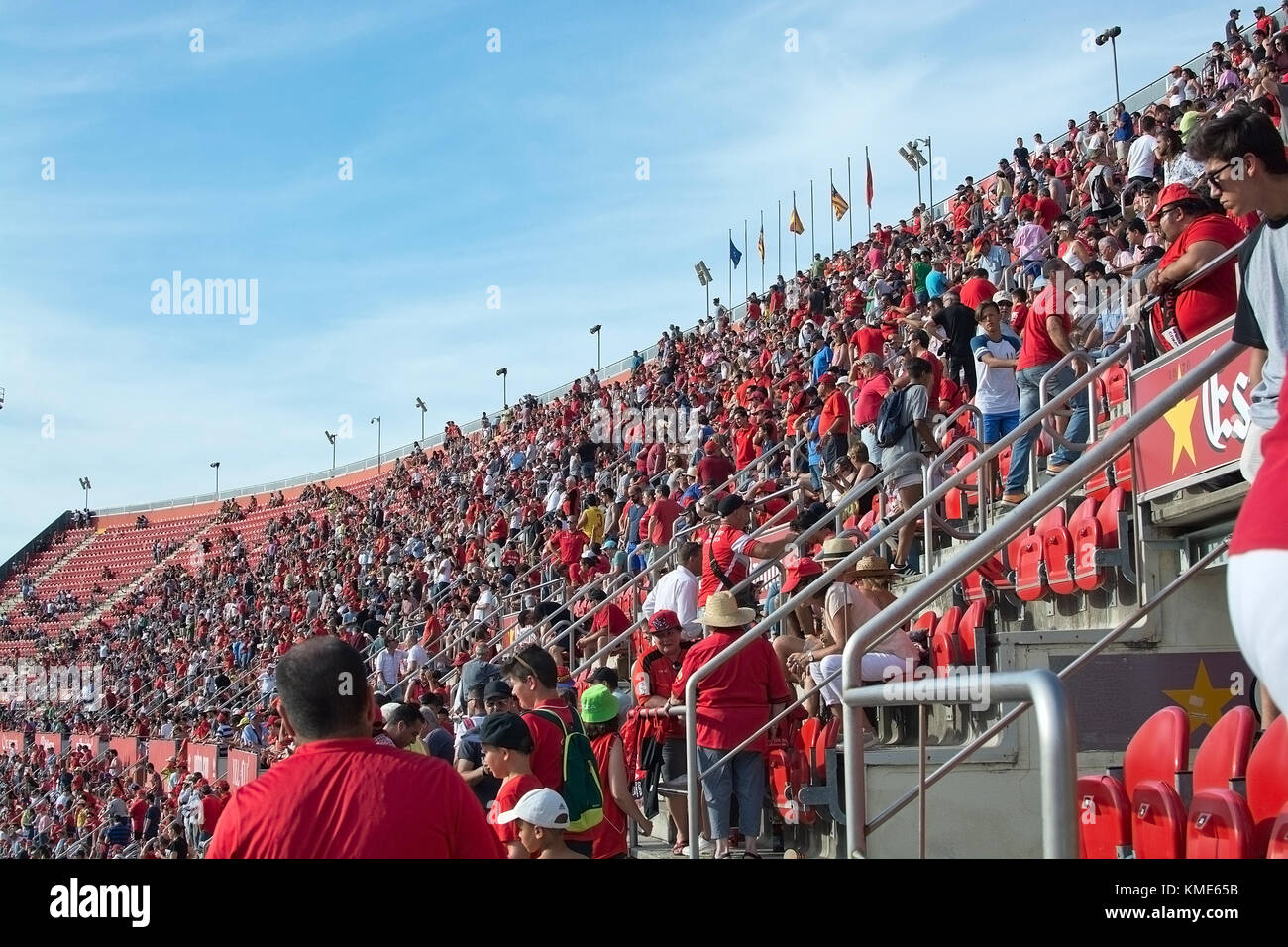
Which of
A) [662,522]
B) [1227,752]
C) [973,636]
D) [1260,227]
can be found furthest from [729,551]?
[1260,227]

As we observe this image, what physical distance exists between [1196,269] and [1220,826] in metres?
3.01

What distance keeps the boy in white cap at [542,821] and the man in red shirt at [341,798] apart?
1517 mm

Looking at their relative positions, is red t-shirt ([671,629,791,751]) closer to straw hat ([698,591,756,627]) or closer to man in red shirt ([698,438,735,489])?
straw hat ([698,591,756,627])

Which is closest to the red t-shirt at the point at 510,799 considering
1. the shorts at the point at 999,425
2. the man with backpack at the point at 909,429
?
the man with backpack at the point at 909,429

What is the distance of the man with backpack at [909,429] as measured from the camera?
9.42 m

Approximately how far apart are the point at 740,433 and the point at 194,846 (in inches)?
300

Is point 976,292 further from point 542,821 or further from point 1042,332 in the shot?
point 542,821

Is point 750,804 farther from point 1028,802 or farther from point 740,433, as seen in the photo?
point 740,433

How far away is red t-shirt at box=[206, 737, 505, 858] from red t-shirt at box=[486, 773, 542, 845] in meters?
1.80

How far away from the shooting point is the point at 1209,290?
626 centimetres

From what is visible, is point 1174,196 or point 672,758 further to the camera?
point 672,758

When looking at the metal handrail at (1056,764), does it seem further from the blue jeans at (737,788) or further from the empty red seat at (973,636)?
the empty red seat at (973,636)

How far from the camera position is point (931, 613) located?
7992 millimetres
